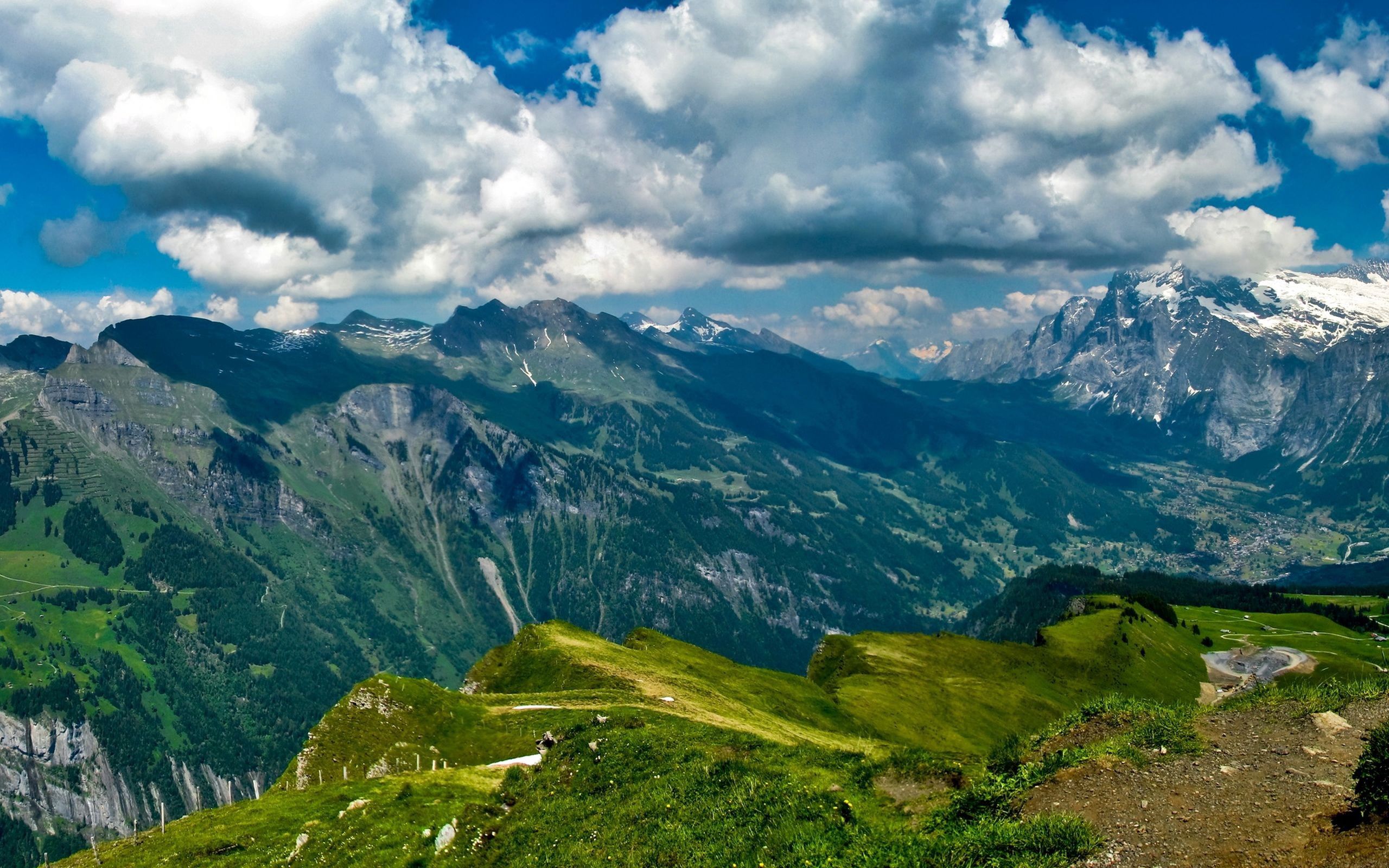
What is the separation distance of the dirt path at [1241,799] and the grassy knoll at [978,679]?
283ft

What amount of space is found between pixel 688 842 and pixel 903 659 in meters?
144

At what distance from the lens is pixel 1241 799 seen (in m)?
20.8

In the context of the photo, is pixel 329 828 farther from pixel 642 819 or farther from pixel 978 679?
pixel 978 679

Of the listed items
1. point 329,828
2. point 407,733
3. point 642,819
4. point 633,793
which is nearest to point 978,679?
point 407,733

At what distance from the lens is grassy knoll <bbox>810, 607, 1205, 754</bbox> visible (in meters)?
118

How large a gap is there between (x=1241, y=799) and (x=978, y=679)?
14287cm

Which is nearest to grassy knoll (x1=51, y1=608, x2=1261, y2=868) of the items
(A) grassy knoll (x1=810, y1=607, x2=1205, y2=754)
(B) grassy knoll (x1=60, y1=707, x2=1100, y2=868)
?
(B) grassy knoll (x1=60, y1=707, x2=1100, y2=868)

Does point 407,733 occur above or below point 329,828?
below

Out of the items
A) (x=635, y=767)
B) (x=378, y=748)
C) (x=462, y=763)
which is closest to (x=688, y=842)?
(x=635, y=767)

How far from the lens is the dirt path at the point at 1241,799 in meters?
18.1

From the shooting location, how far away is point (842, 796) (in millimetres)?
26625

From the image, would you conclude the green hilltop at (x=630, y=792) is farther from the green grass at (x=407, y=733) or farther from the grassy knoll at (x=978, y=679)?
the grassy knoll at (x=978, y=679)

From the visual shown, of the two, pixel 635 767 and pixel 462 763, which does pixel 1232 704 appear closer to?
pixel 635 767

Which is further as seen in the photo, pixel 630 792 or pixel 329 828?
pixel 329 828
